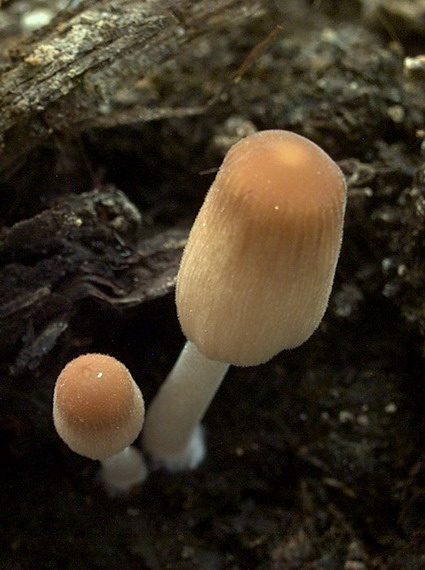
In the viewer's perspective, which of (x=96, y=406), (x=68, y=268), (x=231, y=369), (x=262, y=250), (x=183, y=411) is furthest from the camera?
(x=231, y=369)

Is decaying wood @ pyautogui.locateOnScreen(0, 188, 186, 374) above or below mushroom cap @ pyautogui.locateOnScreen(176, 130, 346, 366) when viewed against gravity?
below

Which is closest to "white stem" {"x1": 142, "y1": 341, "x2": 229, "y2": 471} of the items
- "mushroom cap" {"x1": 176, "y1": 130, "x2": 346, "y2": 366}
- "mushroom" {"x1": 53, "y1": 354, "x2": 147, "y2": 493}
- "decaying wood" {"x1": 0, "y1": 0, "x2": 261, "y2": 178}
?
"mushroom" {"x1": 53, "y1": 354, "x2": 147, "y2": 493}

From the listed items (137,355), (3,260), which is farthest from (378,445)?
(3,260)

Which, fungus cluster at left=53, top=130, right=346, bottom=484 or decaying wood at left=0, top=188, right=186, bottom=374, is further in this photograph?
decaying wood at left=0, top=188, right=186, bottom=374

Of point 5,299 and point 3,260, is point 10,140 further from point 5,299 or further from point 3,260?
point 5,299

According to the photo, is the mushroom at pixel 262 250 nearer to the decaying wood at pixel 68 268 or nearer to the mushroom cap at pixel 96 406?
the mushroom cap at pixel 96 406

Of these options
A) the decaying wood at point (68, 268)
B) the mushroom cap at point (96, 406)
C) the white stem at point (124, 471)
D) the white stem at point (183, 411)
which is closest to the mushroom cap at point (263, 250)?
the mushroom cap at point (96, 406)

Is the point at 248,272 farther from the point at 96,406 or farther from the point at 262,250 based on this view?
the point at 96,406

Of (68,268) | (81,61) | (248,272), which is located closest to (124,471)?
(68,268)

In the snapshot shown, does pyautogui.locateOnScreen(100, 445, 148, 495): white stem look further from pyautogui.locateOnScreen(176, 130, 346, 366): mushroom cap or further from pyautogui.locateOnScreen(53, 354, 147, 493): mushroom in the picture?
pyautogui.locateOnScreen(176, 130, 346, 366): mushroom cap
